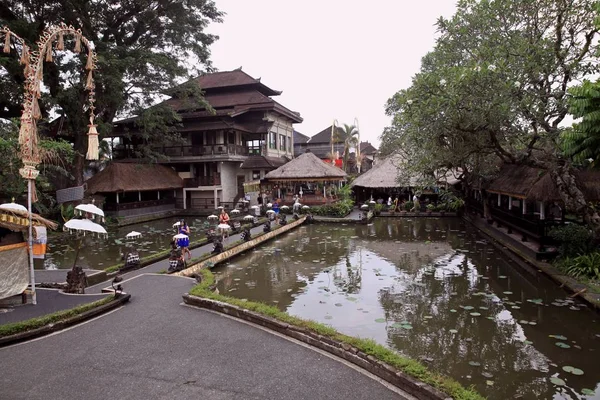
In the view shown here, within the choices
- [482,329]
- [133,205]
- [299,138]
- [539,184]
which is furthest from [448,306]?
[299,138]

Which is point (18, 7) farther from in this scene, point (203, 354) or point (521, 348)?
point (521, 348)

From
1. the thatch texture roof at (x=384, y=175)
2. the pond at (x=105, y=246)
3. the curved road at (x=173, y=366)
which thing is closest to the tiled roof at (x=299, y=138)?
the thatch texture roof at (x=384, y=175)

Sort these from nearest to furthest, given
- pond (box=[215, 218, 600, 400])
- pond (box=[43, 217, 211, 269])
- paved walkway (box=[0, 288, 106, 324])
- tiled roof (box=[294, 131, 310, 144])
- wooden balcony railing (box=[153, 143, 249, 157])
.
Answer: pond (box=[215, 218, 600, 400])
paved walkway (box=[0, 288, 106, 324])
pond (box=[43, 217, 211, 269])
wooden balcony railing (box=[153, 143, 249, 157])
tiled roof (box=[294, 131, 310, 144])

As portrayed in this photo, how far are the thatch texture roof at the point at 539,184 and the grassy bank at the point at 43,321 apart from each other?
13.7 metres

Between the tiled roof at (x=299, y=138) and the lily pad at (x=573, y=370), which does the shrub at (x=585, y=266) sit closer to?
the lily pad at (x=573, y=370)

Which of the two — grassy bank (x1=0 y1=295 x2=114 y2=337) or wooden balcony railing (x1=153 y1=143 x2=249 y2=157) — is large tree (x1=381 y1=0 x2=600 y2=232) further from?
wooden balcony railing (x1=153 y1=143 x2=249 y2=157)

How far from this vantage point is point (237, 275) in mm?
12305

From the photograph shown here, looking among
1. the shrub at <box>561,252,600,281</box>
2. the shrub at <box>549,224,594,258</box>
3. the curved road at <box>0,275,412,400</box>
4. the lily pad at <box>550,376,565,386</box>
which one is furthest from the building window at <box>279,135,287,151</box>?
the lily pad at <box>550,376,565,386</box>

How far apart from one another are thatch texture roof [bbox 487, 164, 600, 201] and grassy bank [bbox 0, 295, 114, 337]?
1366cm

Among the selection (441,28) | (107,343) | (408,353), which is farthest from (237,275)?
(441,28)

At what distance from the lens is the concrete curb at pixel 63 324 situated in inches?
252

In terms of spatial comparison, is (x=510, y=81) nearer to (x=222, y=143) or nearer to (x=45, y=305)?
(x=45, y=305)

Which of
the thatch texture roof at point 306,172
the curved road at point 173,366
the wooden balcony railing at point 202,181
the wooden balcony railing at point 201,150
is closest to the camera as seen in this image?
the curved road at point 173,366

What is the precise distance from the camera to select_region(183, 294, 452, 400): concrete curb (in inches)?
190
